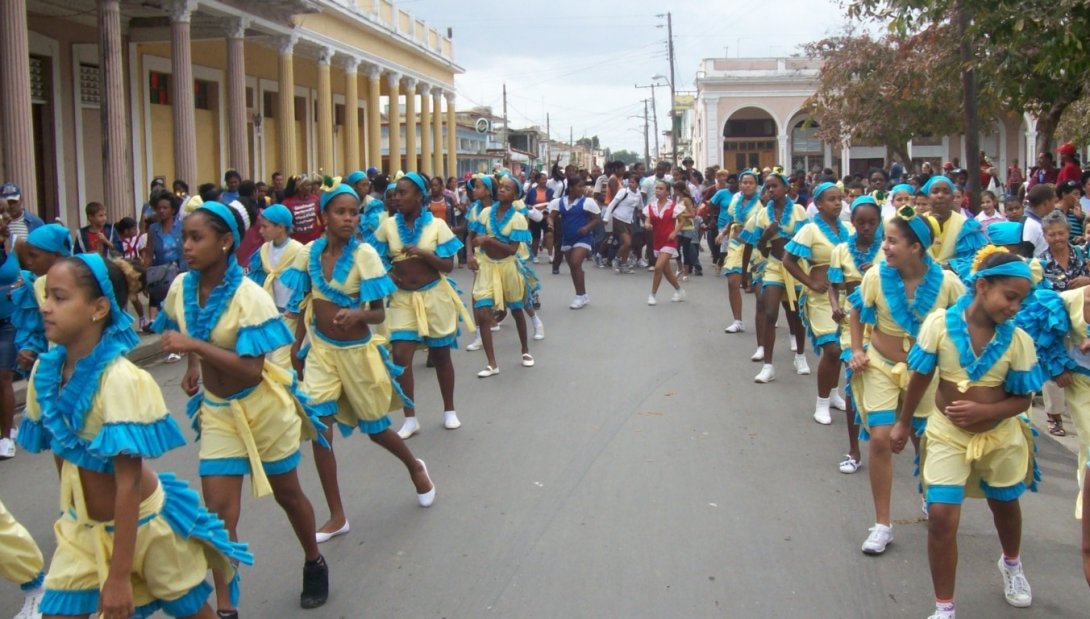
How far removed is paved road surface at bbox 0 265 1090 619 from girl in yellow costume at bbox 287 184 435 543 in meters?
0.54

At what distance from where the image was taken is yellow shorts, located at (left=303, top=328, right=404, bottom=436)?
5.83 m

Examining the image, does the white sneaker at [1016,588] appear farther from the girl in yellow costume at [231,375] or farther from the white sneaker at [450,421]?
the white sneaker at [450,421]

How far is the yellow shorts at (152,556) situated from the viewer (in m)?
3.50

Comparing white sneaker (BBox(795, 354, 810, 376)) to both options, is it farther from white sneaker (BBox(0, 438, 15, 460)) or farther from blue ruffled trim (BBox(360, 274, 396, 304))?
white sneaker (BBox(0, 438, 15, 460))

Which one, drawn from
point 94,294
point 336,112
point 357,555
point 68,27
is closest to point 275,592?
point 357,555

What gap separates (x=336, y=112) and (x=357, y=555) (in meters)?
31.5

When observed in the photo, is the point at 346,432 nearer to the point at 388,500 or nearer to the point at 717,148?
the point at 388,500

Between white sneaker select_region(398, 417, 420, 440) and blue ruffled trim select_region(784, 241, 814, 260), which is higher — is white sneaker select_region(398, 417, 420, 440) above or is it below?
below

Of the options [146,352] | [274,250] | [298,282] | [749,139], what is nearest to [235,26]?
[146,352]

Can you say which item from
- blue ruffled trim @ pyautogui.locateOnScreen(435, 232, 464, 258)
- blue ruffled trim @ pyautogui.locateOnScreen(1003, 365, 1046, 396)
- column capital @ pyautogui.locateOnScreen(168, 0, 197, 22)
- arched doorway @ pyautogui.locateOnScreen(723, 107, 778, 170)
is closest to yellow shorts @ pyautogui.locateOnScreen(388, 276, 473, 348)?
blue ruffled trim @ pyautogui.locateOnScreen(435, 232, 464, 258)

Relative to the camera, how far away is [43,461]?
24.8ft

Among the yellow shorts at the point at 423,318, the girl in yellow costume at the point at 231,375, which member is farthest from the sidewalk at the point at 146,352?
the girl in yellow costume at the point at 231,375

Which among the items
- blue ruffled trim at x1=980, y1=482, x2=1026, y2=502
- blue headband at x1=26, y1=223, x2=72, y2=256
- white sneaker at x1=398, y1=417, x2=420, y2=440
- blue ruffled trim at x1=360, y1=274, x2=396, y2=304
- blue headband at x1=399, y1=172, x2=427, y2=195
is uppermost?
blue headband at x1=399, y1=172, x2=427, y2=195

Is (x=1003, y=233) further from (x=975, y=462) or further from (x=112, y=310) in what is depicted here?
(x=112, y=310)
